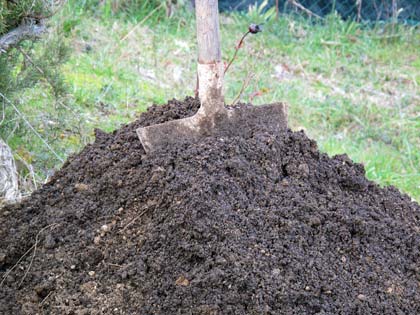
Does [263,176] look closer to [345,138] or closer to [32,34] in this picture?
[32,34]

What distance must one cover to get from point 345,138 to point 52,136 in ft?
7.82

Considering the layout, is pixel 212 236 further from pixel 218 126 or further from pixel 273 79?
pixel 273 79

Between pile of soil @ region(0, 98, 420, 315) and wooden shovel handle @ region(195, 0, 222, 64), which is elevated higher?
wooden shovel handle @ region(195, 0, 222, 64)

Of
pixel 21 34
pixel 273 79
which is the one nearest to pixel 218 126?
pixel 21 34

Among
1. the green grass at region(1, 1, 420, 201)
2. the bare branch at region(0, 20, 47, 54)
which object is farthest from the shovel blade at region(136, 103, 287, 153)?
the green grass at region(1, 1, 420, 201)

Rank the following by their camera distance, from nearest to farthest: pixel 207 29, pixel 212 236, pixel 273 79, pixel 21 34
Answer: pixel 212 236 < pixel 207 29 < pixel 21 34 < pixel 273 79

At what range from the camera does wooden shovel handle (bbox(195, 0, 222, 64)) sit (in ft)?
9.03

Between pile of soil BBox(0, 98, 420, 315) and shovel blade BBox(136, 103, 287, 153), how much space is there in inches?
2.4

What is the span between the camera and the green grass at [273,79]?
14.9ft

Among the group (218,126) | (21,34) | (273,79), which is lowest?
(273,79)

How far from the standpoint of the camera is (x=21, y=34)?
3184mm

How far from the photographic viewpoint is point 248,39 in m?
6.73

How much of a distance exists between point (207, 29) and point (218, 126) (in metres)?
0.39

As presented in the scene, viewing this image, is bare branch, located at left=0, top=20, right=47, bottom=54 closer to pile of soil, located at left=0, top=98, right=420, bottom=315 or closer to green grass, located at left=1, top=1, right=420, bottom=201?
green grass, located at left=1, top=1, right=420, bottom=201
